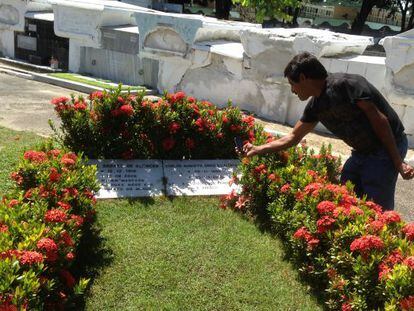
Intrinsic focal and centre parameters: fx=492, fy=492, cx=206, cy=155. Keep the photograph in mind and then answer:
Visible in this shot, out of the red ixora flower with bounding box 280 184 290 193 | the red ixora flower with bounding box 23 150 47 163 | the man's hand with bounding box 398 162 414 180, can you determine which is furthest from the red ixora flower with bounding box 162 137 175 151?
the man's hand with bounding box 398 162 414 180

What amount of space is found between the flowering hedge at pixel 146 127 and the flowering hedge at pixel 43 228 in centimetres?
110

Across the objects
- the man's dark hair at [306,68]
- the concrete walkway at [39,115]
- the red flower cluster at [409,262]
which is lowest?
the concrete walkway at [39,115]

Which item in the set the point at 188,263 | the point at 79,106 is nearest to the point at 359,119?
the point at 188,263

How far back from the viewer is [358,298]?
294 centimetres

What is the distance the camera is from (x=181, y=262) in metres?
3.87

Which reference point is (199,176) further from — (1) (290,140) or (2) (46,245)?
(2) (46,245)

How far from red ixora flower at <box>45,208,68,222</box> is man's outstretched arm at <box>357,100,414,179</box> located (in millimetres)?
2140

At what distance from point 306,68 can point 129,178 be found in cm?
259

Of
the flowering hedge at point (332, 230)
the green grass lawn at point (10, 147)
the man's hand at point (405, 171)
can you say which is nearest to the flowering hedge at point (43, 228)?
the green grass lawn at point (10, 147)

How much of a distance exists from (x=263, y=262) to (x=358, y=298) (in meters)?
1.15

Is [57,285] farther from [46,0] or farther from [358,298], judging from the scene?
[46,0]

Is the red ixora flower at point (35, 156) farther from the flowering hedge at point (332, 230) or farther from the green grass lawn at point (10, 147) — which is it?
the flowering hedge at point (332, 230)

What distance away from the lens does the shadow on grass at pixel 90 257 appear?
3.56 meters

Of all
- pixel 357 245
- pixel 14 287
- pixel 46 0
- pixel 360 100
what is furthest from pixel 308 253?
pixel 46 0
